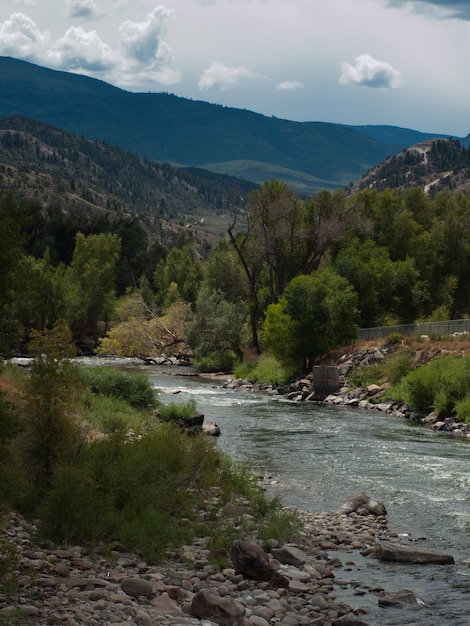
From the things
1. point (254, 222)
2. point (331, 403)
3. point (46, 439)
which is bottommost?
point (331, 403)

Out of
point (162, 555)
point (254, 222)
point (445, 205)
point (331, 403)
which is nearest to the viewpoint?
point (162, 555)

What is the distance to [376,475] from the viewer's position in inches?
980

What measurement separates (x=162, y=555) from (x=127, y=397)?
19785 mm

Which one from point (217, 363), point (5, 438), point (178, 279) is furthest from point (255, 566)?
point (178, 279)

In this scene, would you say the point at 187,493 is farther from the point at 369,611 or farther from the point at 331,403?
the point at 331,403

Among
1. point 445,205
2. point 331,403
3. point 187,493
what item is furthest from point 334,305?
point 187,493

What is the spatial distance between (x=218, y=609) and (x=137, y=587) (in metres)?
1.39

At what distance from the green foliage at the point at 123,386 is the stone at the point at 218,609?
21.1 meters

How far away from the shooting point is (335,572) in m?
15.5

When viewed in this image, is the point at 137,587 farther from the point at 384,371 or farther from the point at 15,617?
the point at 384,371

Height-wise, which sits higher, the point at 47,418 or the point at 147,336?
the point at 47,418

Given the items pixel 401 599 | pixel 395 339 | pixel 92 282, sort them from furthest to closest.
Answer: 1. pixel 92 282
2. pixel 395 339
3. pixel 401 599

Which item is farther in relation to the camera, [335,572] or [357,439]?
[357,439]

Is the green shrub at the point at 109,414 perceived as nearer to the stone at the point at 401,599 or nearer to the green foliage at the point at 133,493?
the green foliage at the point at 133,493
